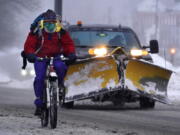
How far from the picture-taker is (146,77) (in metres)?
13.0

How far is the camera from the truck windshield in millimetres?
13812

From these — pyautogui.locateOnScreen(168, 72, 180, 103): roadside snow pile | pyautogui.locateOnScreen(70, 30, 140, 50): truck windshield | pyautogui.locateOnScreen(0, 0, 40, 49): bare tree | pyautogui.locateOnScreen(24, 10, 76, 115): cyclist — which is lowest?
pyautogui.locateOnScreen(168, 72, 180, 103): roadside snow pile

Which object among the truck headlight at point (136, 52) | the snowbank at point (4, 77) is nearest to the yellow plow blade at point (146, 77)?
the truck headlight at point (136, 52)

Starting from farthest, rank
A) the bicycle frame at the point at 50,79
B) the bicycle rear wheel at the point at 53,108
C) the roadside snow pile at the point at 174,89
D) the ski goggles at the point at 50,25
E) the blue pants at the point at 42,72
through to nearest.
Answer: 1. the roadside snow pile at the point at 174,89
2. the ski goggles at the point at 50,25
3. the blue pants at the point at 42,72
4. the bicycle frame at the point at 50,79
5. the bicycle rear wheel at the point at 53,108

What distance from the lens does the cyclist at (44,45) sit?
9.30 metres

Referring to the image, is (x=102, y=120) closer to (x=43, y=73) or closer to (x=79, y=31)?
(x=43, y=73)

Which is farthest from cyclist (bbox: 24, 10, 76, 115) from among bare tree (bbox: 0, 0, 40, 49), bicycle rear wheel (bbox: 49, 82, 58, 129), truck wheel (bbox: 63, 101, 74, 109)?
bare tree (bbox: 0, 0, 40, 49)

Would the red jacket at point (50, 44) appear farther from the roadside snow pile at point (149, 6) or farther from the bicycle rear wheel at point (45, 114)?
the roadside snow pile at point (149, 6)

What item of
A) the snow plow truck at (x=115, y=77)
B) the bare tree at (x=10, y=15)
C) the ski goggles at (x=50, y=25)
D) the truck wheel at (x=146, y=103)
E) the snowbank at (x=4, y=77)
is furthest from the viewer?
the bare tree at (x=10, y=15)

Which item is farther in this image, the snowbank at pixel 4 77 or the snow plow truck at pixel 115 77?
the snowbank at pixel 4 77

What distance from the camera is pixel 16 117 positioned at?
10695 mm

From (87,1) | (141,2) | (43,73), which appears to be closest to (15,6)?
(87,1)

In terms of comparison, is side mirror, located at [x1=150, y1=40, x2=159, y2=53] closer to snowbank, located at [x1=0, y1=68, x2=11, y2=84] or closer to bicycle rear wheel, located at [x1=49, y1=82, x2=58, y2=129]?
bicycle rear wheel, located at [x1=49, y1=82, x2=58, y2=129]

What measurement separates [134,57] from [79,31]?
1.57 m
